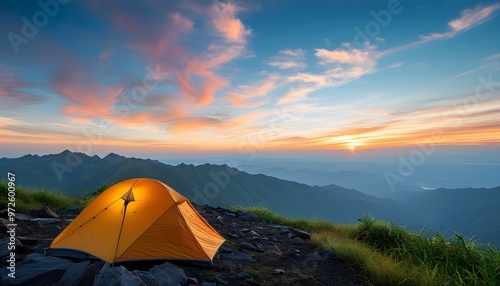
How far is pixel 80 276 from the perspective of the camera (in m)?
5.38

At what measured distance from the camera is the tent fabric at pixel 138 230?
24.2 feet

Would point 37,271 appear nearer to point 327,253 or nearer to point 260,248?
point 260,248

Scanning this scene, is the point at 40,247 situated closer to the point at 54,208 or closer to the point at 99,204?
the point at 99,204

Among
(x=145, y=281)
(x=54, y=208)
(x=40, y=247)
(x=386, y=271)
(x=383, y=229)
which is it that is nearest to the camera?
(x=145, y=281)

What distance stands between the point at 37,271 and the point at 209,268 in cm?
399

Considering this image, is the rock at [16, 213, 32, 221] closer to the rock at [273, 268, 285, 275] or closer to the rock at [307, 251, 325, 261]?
the rock at [273, 268, 285, 275]

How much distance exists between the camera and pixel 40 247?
27.1 ft

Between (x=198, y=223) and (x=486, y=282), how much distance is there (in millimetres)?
8146

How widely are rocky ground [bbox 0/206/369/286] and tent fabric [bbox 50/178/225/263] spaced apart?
376mm

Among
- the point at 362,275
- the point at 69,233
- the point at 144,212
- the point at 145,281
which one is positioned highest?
the point at 144,212

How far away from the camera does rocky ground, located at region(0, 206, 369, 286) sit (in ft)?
18.4

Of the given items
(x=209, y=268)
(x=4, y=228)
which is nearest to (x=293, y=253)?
(x=209, y=268)

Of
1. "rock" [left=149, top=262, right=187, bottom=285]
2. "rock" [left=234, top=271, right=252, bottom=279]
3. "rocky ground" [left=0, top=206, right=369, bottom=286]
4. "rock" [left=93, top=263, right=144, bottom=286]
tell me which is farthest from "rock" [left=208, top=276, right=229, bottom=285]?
"rock" [left=93, top=263, right=144, bottom=286]

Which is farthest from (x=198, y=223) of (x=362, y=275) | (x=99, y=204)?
(x=362, y=275)
